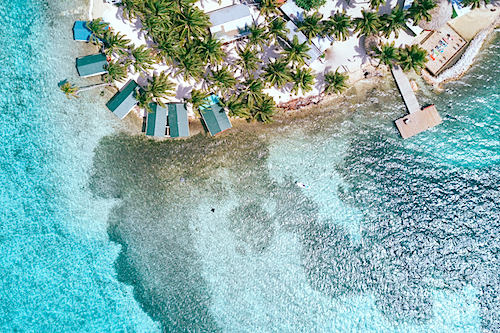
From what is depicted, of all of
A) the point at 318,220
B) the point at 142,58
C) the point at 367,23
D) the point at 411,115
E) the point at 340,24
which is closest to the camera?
the point at 367,23

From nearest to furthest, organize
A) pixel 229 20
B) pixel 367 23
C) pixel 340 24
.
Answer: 1. pixel 367 23
2. pixel 340 24
3. pixel 229 20

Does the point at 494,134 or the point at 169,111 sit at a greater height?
the point at 169,111

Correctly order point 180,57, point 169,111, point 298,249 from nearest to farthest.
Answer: point 180,57, point 169,111, point 298,249

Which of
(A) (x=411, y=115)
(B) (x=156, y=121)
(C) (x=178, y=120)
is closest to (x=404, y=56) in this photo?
(A) (x=411, y=115)

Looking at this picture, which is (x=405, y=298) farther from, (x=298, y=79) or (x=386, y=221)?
(x=298, y=79)

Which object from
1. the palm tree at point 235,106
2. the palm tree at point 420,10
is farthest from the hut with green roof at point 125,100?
the palm tree at point 420,10

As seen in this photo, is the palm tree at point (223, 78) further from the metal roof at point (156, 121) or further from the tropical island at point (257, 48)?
the metal roof at point (156, 121)

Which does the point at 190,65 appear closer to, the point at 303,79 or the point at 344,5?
the point at 303,79

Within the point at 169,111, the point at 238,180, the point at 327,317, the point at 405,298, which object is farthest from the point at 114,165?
the point at 405,298
